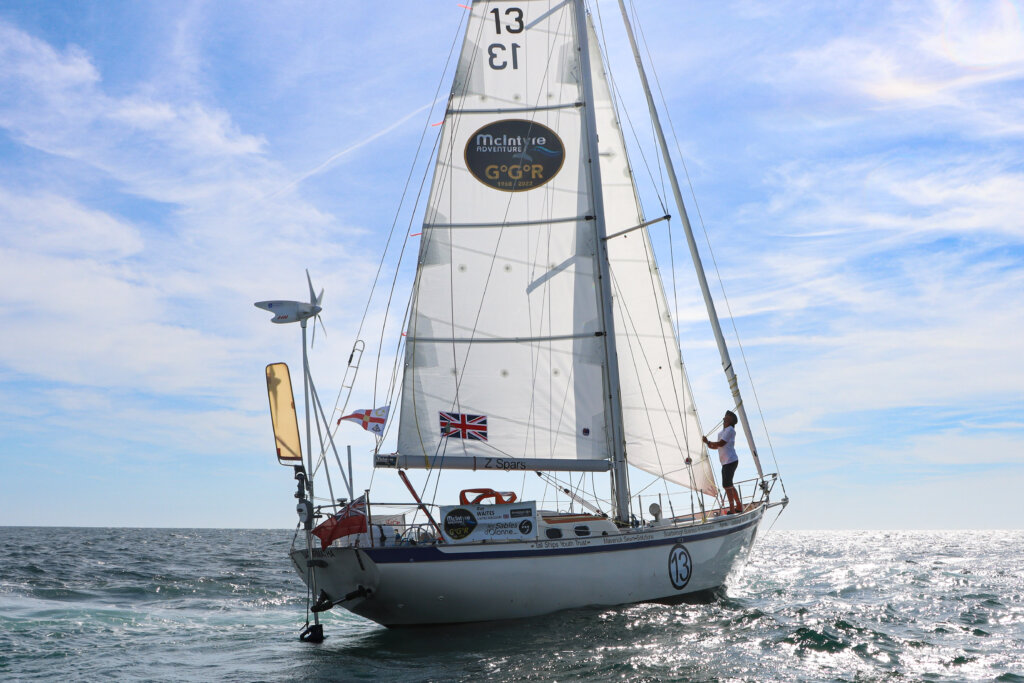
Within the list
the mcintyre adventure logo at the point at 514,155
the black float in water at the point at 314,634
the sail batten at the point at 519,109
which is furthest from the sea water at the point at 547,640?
the sail batten at the point at 519,109

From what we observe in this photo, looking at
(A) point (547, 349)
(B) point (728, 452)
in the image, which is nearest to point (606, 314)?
(A) point (547, 349)

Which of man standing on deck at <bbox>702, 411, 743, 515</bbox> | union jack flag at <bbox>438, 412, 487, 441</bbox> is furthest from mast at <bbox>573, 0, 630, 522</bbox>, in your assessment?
union jack flag at <bbox>438, 412, 487, 441</bbox>

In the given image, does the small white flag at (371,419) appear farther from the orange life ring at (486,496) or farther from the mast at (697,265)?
the mast at (697,265)

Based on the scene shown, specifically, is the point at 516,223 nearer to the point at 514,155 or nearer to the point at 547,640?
the point at 514,155

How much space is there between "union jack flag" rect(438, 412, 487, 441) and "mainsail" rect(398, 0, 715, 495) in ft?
0.09

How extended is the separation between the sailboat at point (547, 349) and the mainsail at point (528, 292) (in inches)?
1.2

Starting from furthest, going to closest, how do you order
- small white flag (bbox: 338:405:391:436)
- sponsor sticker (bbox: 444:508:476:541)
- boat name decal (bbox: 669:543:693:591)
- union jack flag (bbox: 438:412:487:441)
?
union jack flag (bbox: 438:412:487:441)
small white flag (bbox: 338:405:391:436)
boat name decal (bbox: 669:543:693:591)
sponsor sticker (bbox: 444:508:476:541)

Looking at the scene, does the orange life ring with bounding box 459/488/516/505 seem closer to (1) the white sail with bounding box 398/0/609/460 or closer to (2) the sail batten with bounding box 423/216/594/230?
(1) the white sail with bounding box 398/0/609/460

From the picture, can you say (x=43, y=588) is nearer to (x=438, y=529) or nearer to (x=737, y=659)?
(x=438, y=529)

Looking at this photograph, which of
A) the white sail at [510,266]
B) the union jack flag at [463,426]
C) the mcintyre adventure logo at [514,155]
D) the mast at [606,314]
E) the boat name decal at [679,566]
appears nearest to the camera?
the boat name decal at [679,566]

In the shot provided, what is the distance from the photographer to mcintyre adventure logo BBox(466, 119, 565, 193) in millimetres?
16922

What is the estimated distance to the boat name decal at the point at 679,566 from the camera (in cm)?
1496

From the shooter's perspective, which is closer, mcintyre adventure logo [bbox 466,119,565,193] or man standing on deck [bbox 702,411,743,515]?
man standing on deck [bbox 702,411,743,515]

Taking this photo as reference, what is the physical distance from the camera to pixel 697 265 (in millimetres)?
18219
